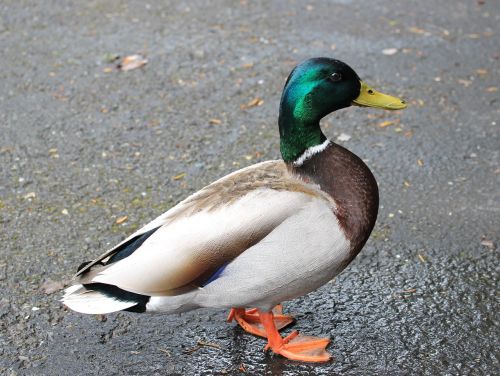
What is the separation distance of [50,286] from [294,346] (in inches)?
47.5

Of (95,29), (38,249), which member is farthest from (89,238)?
(95,29)

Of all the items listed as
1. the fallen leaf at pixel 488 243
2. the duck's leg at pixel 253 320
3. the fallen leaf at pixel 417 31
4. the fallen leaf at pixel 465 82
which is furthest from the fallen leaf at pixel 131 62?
the fallen leaf at pixel 488 243

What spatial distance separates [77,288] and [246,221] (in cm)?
72

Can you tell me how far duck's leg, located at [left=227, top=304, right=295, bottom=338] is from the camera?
3.47 m

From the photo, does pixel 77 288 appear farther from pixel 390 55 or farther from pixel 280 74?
pixel 390 55

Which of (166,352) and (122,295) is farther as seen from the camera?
(166,352)

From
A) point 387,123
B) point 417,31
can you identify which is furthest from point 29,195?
point 417,31

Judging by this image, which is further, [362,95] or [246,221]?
[362,95]

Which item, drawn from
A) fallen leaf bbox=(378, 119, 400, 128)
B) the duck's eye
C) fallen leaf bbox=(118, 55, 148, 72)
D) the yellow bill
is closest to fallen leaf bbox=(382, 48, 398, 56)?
fallen leaf bbox=(378, 119, 400, 128)

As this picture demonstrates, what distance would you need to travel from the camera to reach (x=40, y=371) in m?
3.22

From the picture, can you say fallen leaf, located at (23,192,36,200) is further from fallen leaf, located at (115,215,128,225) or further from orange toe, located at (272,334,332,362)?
orange toe, located at (272,334,332,362)

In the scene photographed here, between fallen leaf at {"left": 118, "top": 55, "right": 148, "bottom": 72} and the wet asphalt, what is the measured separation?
0.07m

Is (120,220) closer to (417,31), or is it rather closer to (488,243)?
(488,243)

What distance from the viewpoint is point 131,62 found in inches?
236
